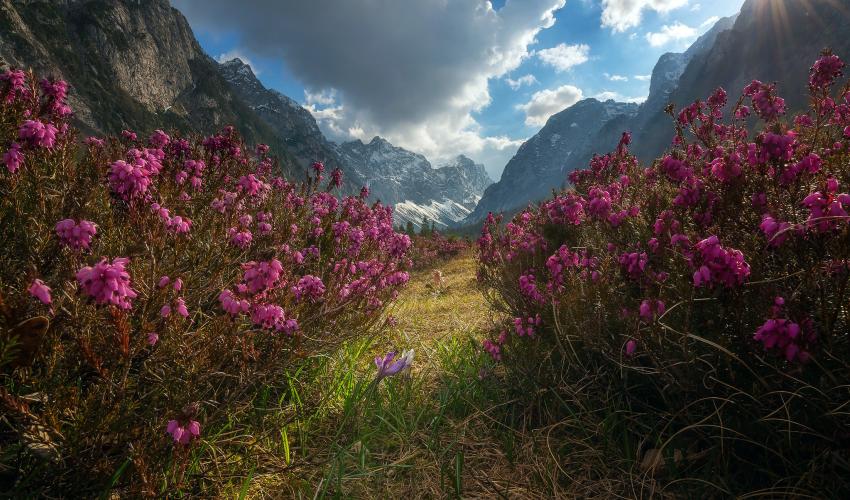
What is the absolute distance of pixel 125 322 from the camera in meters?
1.35

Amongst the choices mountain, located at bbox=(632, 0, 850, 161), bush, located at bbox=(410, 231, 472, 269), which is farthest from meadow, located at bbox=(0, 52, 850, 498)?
mountain, located at bbox=(632, 0, 850, 161)

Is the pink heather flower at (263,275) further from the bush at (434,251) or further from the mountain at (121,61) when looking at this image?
the mountain at (121,61)

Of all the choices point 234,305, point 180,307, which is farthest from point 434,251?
point 180,307

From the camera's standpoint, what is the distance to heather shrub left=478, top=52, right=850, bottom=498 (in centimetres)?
142

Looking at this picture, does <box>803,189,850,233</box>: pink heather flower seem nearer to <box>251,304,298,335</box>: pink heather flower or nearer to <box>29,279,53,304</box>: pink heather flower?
<box>251,304,298,335</box>: pink heather flower

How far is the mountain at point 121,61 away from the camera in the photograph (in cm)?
6919

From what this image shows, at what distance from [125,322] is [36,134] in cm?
177

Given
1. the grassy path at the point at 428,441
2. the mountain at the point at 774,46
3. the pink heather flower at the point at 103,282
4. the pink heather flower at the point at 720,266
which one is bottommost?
the grassy path at the point at 428,441

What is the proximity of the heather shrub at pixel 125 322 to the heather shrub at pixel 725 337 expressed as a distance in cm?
160

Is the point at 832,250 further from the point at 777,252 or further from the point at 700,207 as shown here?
the point at 700,207

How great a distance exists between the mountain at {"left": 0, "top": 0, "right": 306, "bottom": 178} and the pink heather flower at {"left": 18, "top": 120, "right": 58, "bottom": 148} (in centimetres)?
5842

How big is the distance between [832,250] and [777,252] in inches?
16.7

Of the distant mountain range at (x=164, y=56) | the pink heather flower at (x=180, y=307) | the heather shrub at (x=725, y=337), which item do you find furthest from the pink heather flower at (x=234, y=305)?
the distant mountain range at (x=164, y=56)

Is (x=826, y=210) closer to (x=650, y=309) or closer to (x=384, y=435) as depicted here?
(x=650, y=309)
